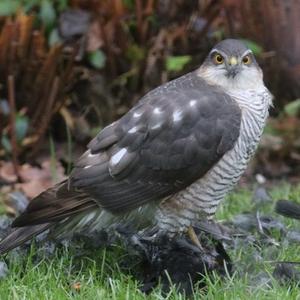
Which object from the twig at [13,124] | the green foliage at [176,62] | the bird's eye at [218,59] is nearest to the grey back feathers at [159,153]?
the bird's eye at [218,59]

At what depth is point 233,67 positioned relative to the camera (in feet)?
16.6

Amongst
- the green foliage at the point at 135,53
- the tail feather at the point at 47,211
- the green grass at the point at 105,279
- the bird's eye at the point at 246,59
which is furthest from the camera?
the green foliage at the point at 135,53

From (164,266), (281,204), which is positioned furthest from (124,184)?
(281,204)

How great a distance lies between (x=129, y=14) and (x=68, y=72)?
2.49 ft

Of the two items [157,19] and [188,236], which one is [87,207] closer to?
[188,236]

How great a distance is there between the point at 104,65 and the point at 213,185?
268 cm

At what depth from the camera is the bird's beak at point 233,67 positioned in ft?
16.6

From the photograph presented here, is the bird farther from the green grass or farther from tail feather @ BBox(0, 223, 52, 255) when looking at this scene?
the green grass

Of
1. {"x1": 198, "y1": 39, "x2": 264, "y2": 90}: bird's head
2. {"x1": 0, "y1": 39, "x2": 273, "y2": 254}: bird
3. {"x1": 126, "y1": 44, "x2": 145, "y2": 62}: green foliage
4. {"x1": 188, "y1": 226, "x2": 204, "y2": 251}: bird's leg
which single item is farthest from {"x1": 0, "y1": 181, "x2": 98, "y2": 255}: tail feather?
{"x1": 126, "y1": 44, "x2": 145, "y2": 62}: green foliage

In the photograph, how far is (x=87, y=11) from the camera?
7.12m

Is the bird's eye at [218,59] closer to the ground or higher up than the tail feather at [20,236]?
higher up

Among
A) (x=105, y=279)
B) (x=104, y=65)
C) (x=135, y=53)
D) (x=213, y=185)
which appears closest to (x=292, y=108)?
(x=135, y=53)

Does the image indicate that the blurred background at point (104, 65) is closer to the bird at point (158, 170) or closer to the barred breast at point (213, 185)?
the bird at point (158, 170)

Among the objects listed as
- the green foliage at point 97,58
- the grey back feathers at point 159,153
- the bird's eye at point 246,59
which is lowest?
the green foliage at point 97,58
